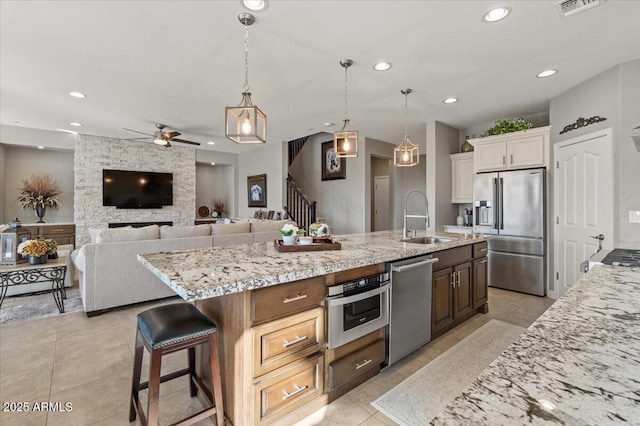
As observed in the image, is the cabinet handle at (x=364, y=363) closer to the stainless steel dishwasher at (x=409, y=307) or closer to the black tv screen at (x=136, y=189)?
the stainless steel dishwasher at (x=409, y=307)

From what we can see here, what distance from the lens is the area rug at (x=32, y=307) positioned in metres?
3.31

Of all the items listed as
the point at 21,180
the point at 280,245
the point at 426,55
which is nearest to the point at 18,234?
the point at 280,245

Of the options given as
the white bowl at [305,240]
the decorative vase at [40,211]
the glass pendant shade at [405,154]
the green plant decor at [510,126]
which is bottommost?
the white bowl at [305,240]

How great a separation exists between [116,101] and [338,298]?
15.4 ft

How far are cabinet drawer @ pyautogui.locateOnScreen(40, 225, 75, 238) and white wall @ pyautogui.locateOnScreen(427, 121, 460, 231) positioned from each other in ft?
25.4

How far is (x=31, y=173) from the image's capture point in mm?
6680

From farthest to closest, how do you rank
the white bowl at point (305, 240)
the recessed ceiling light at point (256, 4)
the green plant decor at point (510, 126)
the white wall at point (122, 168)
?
the white wall at point (122, 168) → the green plant decor at point (510, 126) → the white bowl at point (305, 240) → the recessed ceiling light at point (256, 4)

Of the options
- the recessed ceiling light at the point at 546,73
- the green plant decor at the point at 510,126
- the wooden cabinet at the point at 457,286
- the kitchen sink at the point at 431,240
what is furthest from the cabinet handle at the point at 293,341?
the green plant decor at the point at 510,126

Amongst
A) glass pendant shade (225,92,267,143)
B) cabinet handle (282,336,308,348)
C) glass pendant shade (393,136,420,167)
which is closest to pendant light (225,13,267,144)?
glass pendant shade (225,92,267,143)

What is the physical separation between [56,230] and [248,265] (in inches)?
281

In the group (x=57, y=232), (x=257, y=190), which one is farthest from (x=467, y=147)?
(x=57, y=232)

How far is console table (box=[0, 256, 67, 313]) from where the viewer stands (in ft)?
10.6

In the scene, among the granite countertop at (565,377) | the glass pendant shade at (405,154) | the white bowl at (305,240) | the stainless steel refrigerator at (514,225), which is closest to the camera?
the granite countertop at (565,377)

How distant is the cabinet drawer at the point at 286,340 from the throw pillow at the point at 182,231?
2.76 m
